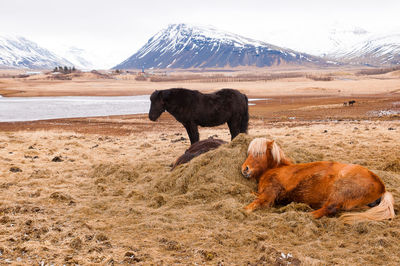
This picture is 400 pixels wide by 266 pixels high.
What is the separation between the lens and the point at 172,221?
15.0ft

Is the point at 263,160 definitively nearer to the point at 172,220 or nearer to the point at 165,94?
the point at 172,220

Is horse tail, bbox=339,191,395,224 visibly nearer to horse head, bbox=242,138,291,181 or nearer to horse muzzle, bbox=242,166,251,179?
horse head, bbox=242,138,291,181

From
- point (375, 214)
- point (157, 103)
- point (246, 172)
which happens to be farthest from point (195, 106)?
point (375, 214)

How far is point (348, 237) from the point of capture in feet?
13.0

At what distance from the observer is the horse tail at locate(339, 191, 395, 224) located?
4.21 m

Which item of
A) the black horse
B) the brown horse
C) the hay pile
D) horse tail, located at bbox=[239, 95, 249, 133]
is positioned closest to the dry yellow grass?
the hay pile

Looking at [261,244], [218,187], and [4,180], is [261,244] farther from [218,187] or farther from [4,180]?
[4,180]

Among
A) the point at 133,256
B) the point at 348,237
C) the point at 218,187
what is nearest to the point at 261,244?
the point at 348,237

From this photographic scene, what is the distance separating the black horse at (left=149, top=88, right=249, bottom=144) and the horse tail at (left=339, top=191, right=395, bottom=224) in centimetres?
602

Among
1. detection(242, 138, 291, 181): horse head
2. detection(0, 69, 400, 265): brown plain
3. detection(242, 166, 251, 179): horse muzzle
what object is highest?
detection(242, 138, 291, 181): horse head

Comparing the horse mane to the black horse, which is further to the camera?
the black horse

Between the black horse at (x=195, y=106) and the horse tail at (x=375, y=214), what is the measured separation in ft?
19.7

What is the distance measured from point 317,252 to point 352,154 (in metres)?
5.61

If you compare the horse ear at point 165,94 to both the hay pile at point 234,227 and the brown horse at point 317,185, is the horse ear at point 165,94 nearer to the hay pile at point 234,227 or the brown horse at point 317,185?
the hay pile at point 234,227
